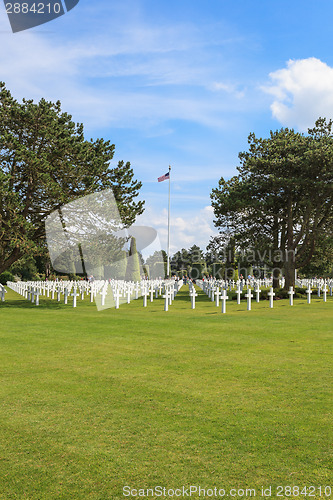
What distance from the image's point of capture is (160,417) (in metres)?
5.18

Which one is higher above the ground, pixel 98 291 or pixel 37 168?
pixel 37 168

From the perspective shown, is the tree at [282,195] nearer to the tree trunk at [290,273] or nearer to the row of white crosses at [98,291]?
the tree trunk at [290,273]

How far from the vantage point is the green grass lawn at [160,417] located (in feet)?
12.3

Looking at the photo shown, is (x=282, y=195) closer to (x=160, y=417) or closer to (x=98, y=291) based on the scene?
(x=98, y=291)

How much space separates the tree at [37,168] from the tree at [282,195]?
11.8 meters

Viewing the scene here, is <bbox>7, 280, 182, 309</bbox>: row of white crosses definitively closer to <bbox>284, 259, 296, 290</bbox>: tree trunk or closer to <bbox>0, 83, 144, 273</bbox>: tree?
<bbox>0, 83, 144, 273</bbox>: tree

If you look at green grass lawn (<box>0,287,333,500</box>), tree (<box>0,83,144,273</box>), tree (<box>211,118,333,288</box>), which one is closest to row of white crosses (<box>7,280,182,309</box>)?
tree (<box>0,83,144,273</box>)

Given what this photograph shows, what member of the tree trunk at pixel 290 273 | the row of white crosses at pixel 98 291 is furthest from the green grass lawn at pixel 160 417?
the tree trunk at pixel 290 273

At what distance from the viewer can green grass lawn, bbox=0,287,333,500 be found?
3.76m

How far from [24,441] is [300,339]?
8596 mm

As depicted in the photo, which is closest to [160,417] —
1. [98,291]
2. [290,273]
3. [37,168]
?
[37,168]

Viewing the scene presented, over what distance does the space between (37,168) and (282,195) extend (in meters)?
19.9

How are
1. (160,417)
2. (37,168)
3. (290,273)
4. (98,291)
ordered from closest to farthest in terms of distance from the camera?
(160,417)
(37,168)
(98,291)
(290,273)

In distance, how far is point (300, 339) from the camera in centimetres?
1134
